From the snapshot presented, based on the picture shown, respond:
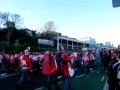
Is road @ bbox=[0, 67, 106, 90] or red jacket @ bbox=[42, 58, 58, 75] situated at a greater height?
red jacket @ bbox=[42, 58, 58, 75]

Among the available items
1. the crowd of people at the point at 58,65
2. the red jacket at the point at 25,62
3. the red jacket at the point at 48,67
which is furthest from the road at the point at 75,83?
the red jacket at the point at 48,67

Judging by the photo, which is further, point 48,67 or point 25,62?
point 25,62

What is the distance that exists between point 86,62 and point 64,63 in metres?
10.1

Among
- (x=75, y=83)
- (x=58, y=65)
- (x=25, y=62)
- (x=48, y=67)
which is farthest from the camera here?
(x=58, y=65)

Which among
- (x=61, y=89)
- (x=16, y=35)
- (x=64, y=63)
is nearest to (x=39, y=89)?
(x=61, y=89)

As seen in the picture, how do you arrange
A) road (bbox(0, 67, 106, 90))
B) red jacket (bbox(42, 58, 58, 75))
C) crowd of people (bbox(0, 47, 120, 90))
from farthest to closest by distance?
road (bbox(0, 67, 106, 90)) → red jacket (bbox(42, 58, 58, 75)) → crowd of people (bbox(0, 47, 120, 90))

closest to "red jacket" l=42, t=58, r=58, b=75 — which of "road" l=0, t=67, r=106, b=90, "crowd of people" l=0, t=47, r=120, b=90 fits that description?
"crowd of people" l=0, t=47, r=120, b=90

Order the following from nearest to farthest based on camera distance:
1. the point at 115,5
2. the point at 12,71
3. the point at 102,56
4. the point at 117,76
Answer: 1. the point at 115,5
2. the point at 117,76
3. the point at 12,71
4. the point at 102,56

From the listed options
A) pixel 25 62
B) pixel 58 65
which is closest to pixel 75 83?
pixel 58 65

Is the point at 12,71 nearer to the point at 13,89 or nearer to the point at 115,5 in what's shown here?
the point at 13,89

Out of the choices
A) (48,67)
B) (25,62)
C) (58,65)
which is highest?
(25,62)

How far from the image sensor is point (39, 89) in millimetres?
12609

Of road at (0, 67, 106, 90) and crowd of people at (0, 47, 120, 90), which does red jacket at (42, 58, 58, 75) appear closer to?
crowd of people at (0, 47, 120, 90)

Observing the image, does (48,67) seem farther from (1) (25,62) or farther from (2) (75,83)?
(2) (75,83)
